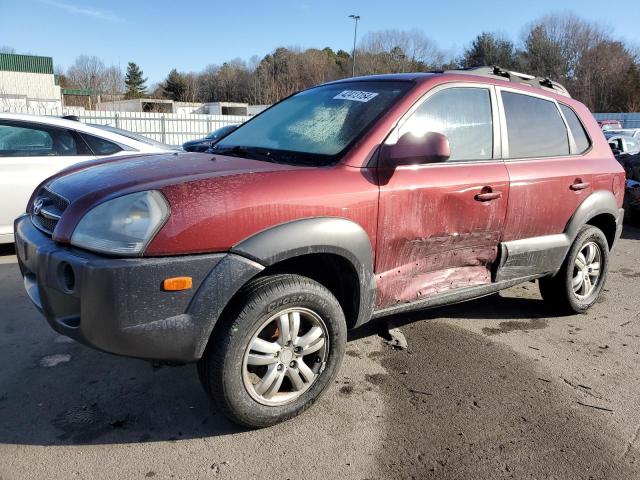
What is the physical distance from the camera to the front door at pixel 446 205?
282cm

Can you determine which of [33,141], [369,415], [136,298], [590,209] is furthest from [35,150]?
[590,209]

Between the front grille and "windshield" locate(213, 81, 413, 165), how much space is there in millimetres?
1007

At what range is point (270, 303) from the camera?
2.35 metres

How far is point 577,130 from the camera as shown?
13.7ft

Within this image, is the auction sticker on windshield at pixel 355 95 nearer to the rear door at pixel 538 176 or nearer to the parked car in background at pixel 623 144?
the rear door at pixel 538 176

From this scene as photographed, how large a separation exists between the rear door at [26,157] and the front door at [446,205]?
→ 3.99 m

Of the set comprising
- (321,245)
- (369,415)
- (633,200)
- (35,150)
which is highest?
(35,150)

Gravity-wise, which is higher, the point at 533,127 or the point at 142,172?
the point at 533,127

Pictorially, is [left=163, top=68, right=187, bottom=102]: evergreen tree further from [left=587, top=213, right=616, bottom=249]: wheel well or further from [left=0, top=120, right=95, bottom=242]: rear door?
[left=587, top=213, right=616, bottom=249]: wheel well

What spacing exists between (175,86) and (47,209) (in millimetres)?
77130

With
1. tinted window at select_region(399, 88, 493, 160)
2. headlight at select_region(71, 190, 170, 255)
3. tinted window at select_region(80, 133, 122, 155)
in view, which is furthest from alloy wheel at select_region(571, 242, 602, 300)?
tinted window at select_region(80, 133, 122, 155)

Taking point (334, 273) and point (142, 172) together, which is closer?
point (142, 172)

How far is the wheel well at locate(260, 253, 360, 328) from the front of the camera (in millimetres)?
2631

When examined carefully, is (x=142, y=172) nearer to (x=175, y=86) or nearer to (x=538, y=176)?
(x=538, y=176)
